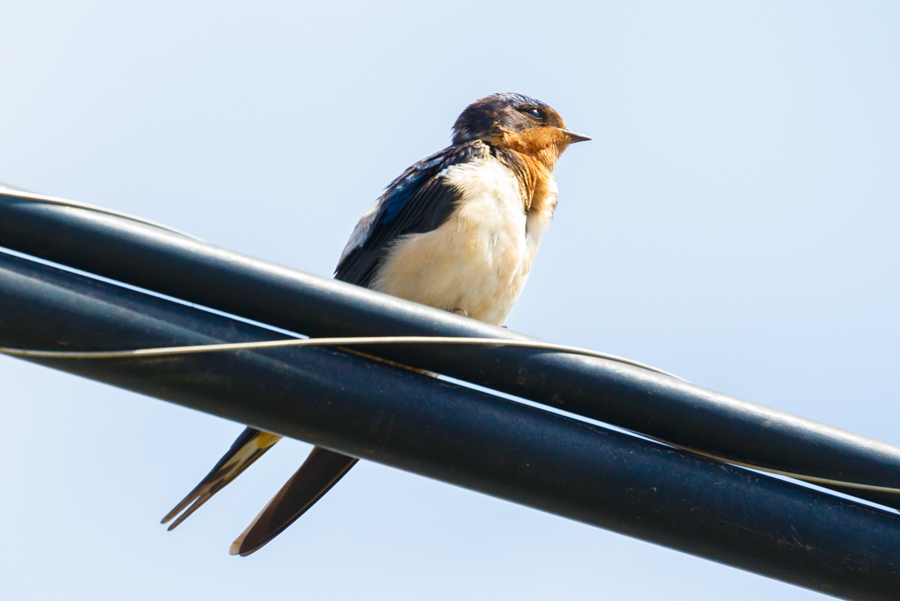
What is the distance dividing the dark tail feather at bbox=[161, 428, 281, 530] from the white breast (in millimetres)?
1016

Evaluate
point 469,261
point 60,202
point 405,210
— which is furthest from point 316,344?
point 405,210

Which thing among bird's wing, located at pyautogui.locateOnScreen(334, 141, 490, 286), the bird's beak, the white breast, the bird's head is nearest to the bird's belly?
the white breast

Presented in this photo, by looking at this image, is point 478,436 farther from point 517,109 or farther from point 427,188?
point 517,109

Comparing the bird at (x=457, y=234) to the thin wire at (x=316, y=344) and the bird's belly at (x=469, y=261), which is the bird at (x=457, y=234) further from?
the thin wire at (x=316, y=344)

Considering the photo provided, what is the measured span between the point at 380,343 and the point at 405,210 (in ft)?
9.27

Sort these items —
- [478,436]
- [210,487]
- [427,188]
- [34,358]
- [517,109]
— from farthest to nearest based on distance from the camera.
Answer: [517,109] < [427,188] < [210,487] < [478,436] < [34,358]

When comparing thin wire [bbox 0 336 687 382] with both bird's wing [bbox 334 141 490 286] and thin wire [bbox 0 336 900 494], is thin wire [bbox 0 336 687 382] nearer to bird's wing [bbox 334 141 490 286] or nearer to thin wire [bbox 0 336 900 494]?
thin wire [bbox 0 336 900 494]

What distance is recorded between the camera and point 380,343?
2.25 m

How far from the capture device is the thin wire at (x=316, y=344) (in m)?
2.06

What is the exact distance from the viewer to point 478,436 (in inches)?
89.9

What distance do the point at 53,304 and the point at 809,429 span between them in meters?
1.67

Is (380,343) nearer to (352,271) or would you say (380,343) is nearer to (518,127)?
(352,271)

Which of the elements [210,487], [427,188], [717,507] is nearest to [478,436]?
[717,507]

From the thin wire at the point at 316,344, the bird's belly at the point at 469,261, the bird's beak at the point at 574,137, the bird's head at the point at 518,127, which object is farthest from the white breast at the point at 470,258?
the thin wire at the point at 316,344
